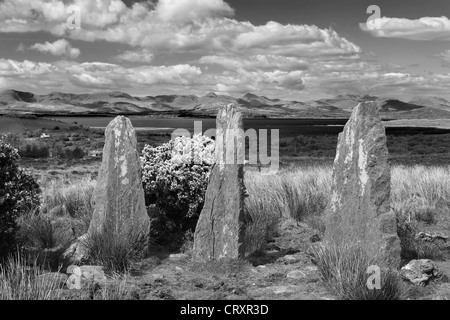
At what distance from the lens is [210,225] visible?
875cm

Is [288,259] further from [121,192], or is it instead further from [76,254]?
[76,254]

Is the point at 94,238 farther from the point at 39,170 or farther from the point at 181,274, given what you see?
the point at 39,170

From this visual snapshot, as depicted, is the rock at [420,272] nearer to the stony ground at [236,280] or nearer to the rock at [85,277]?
the stony ground at [236,280]

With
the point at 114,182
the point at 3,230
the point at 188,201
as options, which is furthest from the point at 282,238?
the point at 3,230

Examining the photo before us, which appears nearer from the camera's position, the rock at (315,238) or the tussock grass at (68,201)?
the rock at (315,238)

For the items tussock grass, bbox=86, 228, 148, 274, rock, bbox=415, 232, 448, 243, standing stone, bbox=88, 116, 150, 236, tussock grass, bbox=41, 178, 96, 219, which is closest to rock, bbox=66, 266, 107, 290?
tussock grass, bbox=86, 228, 148, 274

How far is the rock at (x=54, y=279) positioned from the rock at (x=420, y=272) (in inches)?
191

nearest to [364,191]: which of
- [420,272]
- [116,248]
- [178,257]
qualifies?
[420,272]

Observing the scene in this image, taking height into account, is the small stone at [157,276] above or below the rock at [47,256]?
below

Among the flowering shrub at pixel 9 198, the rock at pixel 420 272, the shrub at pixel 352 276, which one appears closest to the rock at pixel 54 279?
the flowering shrub at pixel 9 198

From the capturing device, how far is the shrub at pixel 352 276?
6949mm

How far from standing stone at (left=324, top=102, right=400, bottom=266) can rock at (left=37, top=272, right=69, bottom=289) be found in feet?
13.6
